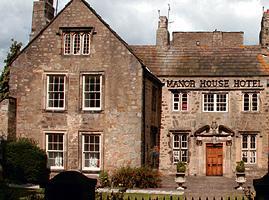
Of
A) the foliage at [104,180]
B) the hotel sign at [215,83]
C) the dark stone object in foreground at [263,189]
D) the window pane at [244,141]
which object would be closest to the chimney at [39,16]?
the hotel sign at [215,83]

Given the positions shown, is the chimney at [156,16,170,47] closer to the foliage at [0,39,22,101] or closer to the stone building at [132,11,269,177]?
the stone building at [132,11,269,177]

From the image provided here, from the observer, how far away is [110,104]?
96.5 feet

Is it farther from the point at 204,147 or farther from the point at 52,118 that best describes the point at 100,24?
the point at 204,147

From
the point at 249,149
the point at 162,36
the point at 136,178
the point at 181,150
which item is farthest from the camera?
the point at 162,36

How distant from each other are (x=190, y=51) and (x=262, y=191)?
2935cm

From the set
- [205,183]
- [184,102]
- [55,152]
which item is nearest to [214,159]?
[205,183]

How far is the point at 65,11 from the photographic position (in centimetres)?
3028

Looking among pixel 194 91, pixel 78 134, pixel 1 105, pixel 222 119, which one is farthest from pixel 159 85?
pixel 1 105

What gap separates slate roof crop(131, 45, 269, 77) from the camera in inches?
1344

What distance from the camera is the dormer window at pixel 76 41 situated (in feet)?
98.6

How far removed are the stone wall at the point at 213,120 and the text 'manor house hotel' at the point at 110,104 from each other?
0.21 feet

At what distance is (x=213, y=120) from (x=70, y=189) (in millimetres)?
27867

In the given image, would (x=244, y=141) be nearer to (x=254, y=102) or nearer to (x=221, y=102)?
(x=254, y=102)

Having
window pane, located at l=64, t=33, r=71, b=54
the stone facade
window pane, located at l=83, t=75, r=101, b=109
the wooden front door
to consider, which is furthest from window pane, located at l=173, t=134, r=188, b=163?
window pane, located at l=64, t=33, r=71, b=54
